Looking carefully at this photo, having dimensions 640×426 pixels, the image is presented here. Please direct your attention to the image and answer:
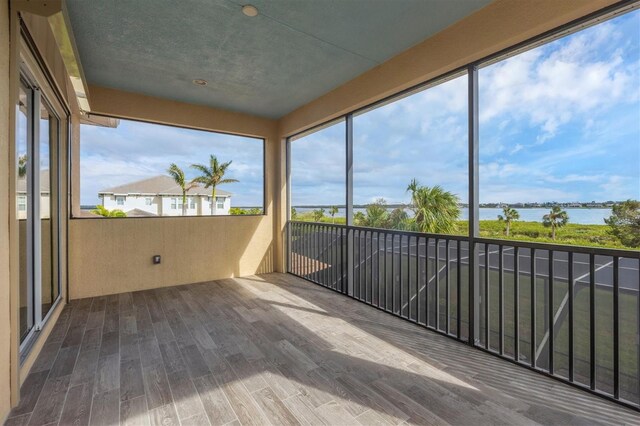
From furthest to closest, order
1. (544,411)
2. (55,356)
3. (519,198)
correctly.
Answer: (519,198)
(55,356)
(544,411)

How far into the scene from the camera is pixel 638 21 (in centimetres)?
178

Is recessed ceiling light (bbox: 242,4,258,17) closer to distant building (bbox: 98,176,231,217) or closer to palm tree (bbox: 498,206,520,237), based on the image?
palm tree (bbox: 498,206,520,237)

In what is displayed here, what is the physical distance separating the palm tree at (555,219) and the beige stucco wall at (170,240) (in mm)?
3744

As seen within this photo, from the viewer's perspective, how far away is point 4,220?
5.22 ft

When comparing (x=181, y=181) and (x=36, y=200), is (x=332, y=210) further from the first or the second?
(x=36, y=200)

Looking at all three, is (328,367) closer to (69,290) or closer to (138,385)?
(138,385)

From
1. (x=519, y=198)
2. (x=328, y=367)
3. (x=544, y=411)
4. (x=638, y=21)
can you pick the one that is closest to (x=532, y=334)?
(x=544, y=411)

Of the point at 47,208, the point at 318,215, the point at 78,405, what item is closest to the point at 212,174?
the point at 318,215

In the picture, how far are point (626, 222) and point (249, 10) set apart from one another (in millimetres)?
2851

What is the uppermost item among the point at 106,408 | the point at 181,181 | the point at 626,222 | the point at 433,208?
the point at 181,181

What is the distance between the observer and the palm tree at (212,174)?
449cm

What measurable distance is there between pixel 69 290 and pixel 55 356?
1650mm

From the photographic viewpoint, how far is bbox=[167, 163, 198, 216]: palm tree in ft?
13.8

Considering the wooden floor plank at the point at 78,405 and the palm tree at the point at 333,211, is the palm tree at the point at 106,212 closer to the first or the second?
the wooden floor plank at the point at 78,405
